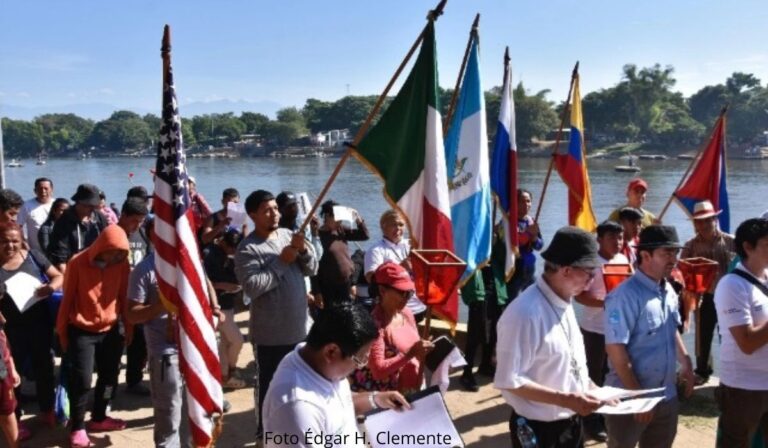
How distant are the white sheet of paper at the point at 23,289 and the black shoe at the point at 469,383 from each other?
3.63 m

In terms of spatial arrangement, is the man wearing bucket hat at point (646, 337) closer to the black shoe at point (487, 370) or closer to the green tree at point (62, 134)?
the black shoe at point (487, 370)

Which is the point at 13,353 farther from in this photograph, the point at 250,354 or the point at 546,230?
the point at 546,230

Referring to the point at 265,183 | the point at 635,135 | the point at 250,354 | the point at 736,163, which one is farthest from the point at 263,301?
the point at 635,135

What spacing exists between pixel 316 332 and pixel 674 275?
3.80 metres

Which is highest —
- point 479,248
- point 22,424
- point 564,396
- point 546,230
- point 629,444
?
point 479,248

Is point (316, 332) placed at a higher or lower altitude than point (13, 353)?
higher

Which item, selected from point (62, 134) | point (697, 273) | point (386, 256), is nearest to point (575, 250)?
point (697, 273)

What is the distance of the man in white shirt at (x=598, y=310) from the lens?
15.8 ft

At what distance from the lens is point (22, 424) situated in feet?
16.8

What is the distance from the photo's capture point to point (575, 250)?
2.95 metres

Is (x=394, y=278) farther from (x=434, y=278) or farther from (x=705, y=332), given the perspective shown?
(x=705, y=332)

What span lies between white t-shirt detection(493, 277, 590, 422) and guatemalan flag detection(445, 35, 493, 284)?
6.40 ft

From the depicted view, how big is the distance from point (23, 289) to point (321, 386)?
3340 mm

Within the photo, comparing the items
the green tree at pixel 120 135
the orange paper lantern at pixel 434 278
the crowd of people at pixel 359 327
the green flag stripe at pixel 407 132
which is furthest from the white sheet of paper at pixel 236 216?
the green tree at pixel 120 135
